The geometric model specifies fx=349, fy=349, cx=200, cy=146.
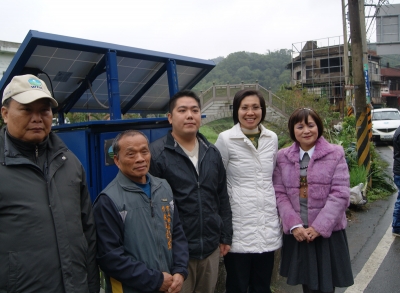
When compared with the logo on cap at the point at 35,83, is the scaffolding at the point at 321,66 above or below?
above

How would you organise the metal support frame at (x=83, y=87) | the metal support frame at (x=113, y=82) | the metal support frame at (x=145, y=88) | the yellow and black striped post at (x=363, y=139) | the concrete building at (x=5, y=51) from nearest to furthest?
the metal support frame at (x=113, y=82) → the metal support frame at (x=83, y=87) → the metal support frame at (x=145, y=88) → the yellow and black striped post at (x=363, y=139) → the concrete building at (x=5, y=51)

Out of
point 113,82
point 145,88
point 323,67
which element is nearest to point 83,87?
point 113,82

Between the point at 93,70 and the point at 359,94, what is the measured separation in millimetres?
5639

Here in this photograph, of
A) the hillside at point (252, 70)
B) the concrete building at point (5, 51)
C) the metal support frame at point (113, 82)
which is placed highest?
the hillside at point (252, 70)

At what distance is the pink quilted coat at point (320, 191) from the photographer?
2449 mm

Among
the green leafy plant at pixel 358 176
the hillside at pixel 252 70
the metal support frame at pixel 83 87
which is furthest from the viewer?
the hillside at pixel 252 70

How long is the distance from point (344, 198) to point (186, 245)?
118cm

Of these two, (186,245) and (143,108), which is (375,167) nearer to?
(143,108)

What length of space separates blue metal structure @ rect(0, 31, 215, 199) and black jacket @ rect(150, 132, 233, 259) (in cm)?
56

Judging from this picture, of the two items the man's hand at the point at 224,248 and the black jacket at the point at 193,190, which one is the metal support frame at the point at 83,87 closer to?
the black jacket at the point at 193,190

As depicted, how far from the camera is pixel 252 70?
60844 mm

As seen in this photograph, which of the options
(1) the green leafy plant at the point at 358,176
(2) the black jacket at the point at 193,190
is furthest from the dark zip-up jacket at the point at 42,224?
(1) the green leafy plant at the point at 358,176

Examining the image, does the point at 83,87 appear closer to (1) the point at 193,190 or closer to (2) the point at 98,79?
(2) the point at 98,79

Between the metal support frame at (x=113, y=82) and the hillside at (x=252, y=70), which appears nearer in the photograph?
the metal support frame at (x=113, y=82)
